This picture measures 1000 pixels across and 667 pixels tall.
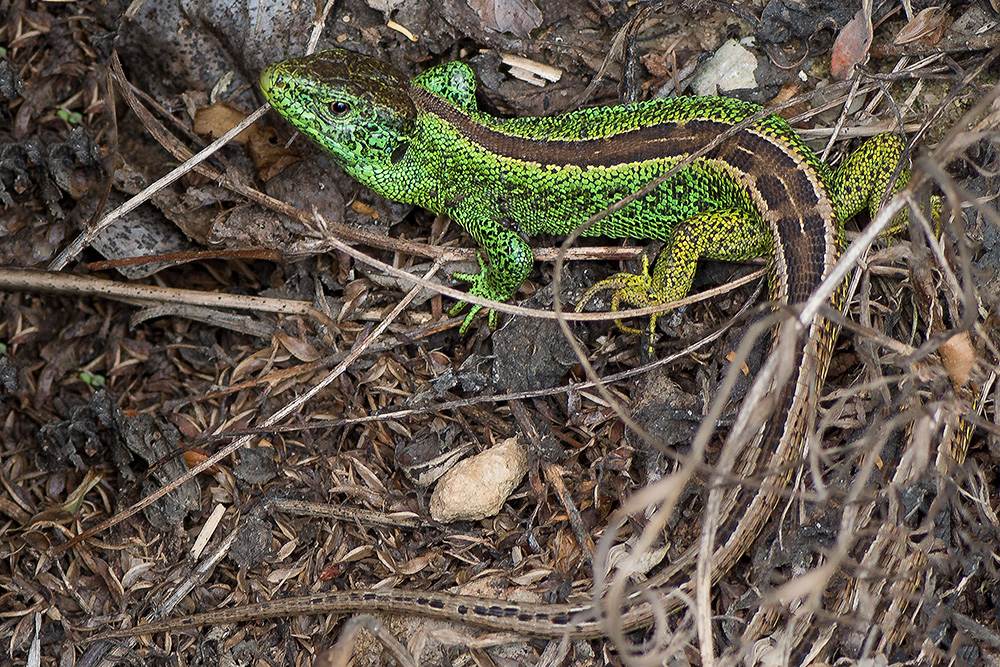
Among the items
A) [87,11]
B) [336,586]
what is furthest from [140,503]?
[87,11]

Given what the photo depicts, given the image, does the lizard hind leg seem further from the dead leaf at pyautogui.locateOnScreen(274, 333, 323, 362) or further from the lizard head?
the dead leaf at pyautogui.locateOnScreen(274, 333, 323, 362)

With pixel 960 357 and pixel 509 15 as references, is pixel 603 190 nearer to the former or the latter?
pixel 509 15

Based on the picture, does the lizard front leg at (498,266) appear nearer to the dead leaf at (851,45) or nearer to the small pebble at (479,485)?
the small pebble at (479,485)

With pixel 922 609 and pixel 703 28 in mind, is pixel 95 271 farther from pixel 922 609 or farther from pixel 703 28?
pixel 922 609

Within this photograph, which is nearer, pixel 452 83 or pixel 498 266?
pixel 498 266

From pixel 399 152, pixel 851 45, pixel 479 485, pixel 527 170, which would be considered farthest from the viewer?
pixel 399 152

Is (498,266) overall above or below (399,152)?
below

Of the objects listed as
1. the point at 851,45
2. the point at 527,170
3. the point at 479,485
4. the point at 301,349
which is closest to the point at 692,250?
the point at 527,170
